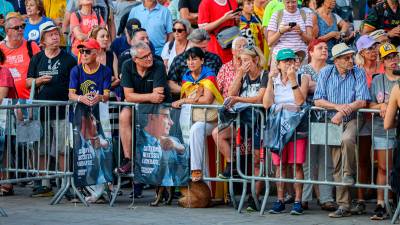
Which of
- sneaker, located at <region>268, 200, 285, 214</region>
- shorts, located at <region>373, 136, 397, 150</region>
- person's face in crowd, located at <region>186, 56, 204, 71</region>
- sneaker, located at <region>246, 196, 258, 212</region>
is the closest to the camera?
shorts, located at <region>373, 136, 397, 150</region>

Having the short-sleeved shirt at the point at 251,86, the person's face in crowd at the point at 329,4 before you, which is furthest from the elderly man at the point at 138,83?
the person's face in crowd at the point at 329,4

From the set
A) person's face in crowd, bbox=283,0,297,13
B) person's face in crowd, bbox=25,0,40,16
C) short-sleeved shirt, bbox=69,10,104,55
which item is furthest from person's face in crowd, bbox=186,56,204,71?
person's face in crowd, bbox=25,0,40,16

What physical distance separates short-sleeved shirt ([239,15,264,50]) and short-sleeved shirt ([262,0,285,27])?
0.25 meters

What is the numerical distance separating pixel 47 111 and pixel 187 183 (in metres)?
2.10

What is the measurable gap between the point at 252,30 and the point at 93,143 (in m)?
3.44

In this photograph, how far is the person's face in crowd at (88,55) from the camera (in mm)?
16656

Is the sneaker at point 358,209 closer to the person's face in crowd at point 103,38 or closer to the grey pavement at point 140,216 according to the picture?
the grey pavement at point 140,216

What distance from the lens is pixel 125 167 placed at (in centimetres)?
1625

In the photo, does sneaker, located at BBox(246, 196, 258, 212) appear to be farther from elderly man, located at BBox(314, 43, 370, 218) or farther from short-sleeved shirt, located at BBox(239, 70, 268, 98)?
short-sleeved shirt, located at BBox(239, 70, 268, 98)

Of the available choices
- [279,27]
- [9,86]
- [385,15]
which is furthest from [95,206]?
[385,15]

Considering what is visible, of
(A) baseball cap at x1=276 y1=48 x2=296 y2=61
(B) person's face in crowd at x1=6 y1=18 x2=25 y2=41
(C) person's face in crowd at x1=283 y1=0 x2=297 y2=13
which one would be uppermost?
(C) person's face in crowd at x1=283 y1=0 x2=297 y2=13

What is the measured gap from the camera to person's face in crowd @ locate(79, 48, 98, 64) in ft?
54.6

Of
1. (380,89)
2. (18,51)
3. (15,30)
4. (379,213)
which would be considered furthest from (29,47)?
(379,213)

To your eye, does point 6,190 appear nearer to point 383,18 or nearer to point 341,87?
point 341,87
